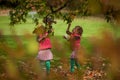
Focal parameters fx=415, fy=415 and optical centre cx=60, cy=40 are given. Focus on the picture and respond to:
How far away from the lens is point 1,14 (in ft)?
160

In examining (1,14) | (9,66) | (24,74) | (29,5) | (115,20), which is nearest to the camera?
(115,20)

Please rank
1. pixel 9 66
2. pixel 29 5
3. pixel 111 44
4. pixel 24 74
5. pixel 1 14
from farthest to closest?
pixel 1 14
pixel 29 5
pixel 24 74
pixel 9 66
pixel 111 44

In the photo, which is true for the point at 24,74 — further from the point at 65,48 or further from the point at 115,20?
the point at 115,20

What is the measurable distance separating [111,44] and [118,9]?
0.54 feet

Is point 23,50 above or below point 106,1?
below

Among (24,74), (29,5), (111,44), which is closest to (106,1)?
(111,44)

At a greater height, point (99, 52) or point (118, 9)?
point (118, 9)

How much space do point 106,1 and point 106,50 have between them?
0.62 feet

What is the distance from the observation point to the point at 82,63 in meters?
1.90

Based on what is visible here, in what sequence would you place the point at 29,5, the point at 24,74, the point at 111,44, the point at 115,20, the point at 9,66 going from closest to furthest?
1. the point at 111,44
2. the point at 115,20
3. the point at 9,66
4. the point at 24,74
5. the point at 29,5

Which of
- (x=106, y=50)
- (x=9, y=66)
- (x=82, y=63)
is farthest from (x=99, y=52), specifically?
(x=9, y=66)

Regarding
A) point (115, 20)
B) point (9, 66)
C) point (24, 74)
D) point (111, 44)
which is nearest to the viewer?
point (111, 44)

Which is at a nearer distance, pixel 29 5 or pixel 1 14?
pixel 29 5

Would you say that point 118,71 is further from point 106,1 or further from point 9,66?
point 9,66
